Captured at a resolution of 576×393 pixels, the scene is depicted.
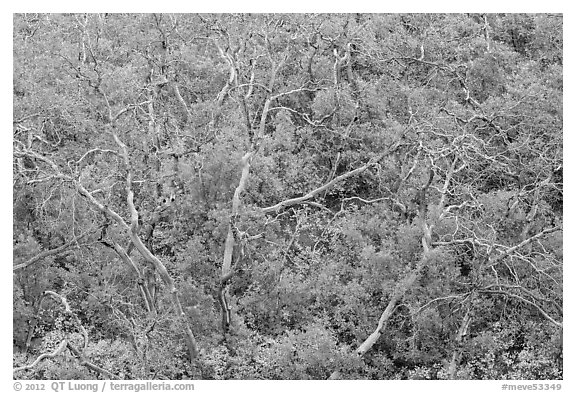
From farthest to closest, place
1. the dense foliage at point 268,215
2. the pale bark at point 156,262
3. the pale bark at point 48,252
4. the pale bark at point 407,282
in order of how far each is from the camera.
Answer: the pale bark at point 48,252, the pale bark at point 407,282, the dense foliage at point 268,215, the pale bark at point 156,262

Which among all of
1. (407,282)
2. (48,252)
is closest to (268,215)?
(407,282)

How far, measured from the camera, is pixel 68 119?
2484 centimetres

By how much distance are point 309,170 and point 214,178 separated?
425cm

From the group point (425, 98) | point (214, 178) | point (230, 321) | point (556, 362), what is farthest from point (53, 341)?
point (425, 98)

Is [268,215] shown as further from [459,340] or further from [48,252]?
[459,340]

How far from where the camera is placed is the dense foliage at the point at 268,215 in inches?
861

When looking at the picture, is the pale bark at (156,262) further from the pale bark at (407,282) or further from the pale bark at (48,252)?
the pale bark at (407,282)

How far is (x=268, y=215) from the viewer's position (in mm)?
25359

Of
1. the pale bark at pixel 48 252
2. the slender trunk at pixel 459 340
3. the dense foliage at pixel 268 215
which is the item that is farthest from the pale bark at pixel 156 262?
the slender trunk at pixel 459 340

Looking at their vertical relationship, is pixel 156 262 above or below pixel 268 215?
above

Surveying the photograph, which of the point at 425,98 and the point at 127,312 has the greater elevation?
the point at 425,98

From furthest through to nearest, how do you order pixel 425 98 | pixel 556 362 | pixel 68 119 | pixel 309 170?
pixel 425 98 < pixel 309 170 < pixel 68 119 < pixel 556 362

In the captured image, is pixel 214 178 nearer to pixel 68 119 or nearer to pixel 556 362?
pixel 68 119

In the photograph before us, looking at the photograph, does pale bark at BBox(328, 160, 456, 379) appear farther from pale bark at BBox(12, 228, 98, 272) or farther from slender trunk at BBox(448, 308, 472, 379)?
pale bark at BBox(12, 228, 98, 272)
